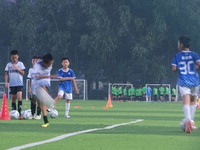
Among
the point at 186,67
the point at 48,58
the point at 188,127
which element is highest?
the point at 48,58

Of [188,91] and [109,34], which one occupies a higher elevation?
[109,34]

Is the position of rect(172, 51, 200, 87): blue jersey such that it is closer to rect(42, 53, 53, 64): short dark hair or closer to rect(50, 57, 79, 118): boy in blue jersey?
rect(42, 53, 53, 64): short dark hair

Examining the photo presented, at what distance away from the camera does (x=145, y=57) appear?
188 ft

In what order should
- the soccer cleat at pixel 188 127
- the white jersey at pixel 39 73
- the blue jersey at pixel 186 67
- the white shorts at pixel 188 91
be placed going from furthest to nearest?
the white jersey at pixel 39 73
the blue jersey at pixel 186 67
the white shorts at pixel 188 91
the soccer cleat at pixel 188 127

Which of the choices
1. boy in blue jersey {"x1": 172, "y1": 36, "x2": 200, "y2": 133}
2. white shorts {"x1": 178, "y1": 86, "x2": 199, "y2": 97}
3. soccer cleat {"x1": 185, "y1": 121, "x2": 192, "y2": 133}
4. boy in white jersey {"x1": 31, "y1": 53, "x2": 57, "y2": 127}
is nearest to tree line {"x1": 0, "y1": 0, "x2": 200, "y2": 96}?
boy in white jersey {"x1": 31, "y1": 53, "x2": 57, "y2": 127}

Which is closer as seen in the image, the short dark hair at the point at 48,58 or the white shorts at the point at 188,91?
the white shorts at the point at 188,91

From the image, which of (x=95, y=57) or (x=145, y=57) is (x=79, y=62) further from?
(x=145, y=57)

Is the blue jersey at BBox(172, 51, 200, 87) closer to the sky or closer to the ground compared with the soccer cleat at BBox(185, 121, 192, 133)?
closer to the sky

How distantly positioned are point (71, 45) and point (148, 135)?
157 feet

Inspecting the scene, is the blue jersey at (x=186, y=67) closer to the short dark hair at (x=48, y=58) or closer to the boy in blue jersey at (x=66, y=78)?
the short dark hair at (x=48, y=58)

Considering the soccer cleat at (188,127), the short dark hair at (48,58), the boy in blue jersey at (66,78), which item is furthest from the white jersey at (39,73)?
the boy in blue jersey at (66,78)

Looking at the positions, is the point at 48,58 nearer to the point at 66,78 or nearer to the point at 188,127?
the point at 188,127

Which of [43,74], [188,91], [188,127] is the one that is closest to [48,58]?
[43,74]

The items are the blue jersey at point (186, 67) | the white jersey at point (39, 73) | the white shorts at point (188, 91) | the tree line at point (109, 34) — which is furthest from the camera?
the tree line at point (109, 34)
